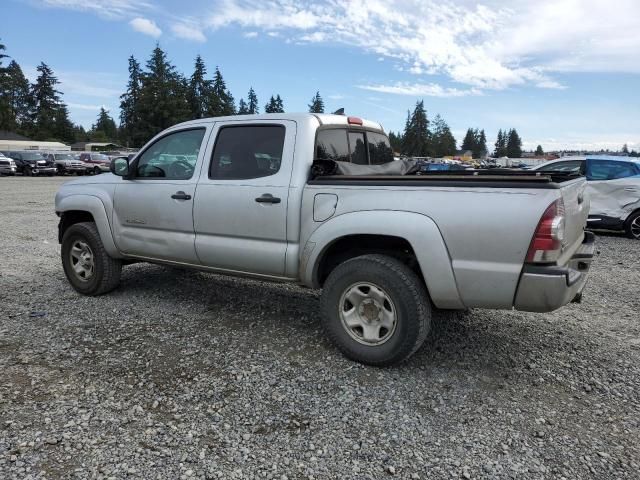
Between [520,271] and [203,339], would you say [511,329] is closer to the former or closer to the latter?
[520,271]

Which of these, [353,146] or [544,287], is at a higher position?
[353,146]

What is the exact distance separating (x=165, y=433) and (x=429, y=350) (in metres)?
2.22

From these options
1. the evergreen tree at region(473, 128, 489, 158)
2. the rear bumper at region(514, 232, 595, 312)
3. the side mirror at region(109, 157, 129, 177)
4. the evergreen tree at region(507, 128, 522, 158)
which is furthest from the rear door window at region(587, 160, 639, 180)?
the evergreen tree at region(507, 128, 522, 158)

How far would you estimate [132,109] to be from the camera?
322ft

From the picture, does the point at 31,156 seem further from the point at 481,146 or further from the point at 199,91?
the point at 481,146

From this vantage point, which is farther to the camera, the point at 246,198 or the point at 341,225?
the point at 246,198

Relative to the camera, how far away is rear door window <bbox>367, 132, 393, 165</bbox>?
5.07 metres

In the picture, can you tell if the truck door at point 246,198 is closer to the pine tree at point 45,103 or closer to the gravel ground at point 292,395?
the gravel ground at point 292,395

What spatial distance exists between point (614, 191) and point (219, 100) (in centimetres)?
9453

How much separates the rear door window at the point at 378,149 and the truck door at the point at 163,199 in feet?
5.37

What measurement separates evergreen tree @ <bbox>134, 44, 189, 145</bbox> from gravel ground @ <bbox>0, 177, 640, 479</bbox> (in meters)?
83.5

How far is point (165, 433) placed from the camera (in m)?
2.92

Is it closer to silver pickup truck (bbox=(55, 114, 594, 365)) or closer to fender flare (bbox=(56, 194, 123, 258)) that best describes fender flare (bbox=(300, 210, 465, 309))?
silver pickup truck (bbox=(55, 114, 594, 365))

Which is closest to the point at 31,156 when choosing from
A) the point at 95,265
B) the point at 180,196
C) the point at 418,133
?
the point at 95,265
